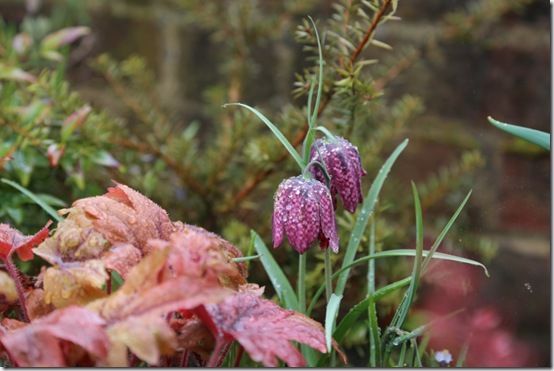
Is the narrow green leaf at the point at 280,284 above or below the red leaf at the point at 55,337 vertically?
below

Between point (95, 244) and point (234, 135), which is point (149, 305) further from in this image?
point (234, 135)

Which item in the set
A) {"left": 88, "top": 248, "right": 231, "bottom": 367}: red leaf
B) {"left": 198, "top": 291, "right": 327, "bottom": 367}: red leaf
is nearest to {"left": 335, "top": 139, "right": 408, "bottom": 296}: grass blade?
{"left": 198, "top": 291, "right": 327, "bottom": 367}: red leaf

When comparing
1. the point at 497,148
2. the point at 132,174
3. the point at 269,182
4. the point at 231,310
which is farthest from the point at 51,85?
the point at 497,148

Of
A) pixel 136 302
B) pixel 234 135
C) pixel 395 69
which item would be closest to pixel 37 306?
pixel 136 302

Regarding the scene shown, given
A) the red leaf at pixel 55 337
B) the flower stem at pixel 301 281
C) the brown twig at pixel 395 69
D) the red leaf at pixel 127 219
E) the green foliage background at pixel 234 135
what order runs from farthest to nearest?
the brown twig at pixel 395 69 → the green foliage background at pixel 234 135 → the flower stem at pixel 301 281 → the red leaf at pixel 127 219 → the red leaf at pixel 55 337

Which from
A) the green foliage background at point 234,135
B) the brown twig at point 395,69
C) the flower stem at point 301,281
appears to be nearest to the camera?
the flower stem at point 301,281

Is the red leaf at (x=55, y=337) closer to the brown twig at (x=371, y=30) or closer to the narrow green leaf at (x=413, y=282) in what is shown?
the narrow green leaf at (x=413, y=282)

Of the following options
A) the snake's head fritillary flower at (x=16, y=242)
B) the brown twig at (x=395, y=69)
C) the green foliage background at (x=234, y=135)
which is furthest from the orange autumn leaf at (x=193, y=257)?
the brown twig at (x=395, y=69)

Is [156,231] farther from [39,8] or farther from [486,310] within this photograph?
[39,8]
